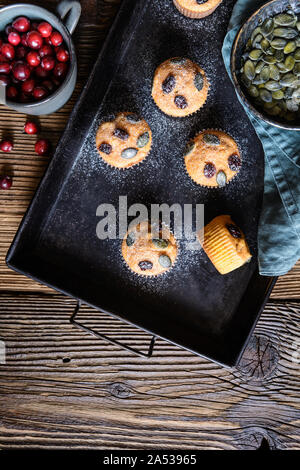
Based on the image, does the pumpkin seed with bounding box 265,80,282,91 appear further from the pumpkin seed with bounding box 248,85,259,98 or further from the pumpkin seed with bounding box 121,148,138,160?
the pumpkin seed with bounding box 121,148,138,160

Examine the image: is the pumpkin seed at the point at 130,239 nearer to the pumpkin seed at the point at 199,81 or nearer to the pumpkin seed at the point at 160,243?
the pumpkin seed at the point at 160,243

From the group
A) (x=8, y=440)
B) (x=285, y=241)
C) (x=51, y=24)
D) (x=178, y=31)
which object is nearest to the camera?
(x=51, y=24)

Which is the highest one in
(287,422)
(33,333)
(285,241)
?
(285,241)

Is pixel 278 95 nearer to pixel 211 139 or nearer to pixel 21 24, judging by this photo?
pixel 211 139

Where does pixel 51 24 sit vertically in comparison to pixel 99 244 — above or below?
above

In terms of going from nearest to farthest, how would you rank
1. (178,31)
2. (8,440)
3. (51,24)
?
(51,24), (178,31), (8,440)

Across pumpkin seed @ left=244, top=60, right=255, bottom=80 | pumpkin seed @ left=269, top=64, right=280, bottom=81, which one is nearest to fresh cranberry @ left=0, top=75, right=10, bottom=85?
pumpkin seed @ left=244, top=60, right=255, bottom=80

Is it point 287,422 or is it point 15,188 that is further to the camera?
point 287,422

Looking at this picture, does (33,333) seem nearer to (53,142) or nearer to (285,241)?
(53,142)

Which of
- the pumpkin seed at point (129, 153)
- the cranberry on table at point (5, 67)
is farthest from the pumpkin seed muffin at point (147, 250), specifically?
the cranberry on table at point (5, 67)
